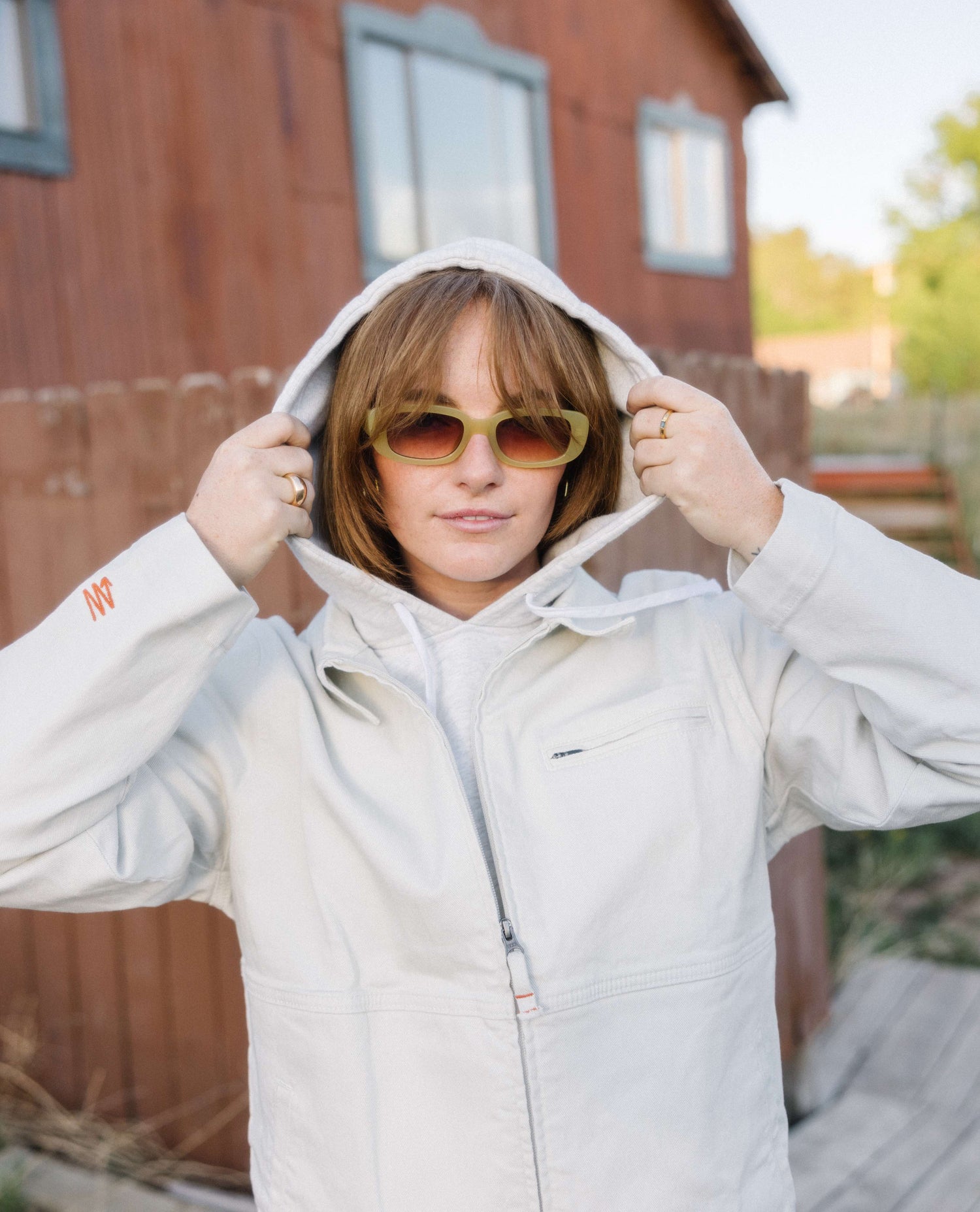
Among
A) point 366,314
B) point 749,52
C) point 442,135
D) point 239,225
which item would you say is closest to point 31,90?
point 239,225

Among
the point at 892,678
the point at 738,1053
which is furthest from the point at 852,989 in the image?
the point at 892,678

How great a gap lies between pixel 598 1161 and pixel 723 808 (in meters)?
0.49

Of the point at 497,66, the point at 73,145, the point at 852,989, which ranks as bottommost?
the point at 852,989

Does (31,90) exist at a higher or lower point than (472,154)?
lower

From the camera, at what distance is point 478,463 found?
1534mm

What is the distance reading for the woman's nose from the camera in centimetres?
153

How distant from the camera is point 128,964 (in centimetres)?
304

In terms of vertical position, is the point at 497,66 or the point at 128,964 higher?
the point at 497,66

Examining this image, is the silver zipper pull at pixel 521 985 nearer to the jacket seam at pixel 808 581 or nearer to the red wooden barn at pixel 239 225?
the jacket seam at pixel 808 581

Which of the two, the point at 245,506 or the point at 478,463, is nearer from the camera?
the point at 245,506

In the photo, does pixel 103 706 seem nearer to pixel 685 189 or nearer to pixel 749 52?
pixel 685 189

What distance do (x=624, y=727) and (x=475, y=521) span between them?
361 mm

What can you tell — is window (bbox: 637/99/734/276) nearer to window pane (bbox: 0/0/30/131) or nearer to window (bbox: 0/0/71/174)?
window (bbox: 0/0/71/174)

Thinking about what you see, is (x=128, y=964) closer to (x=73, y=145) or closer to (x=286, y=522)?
(x=286, y=522)
